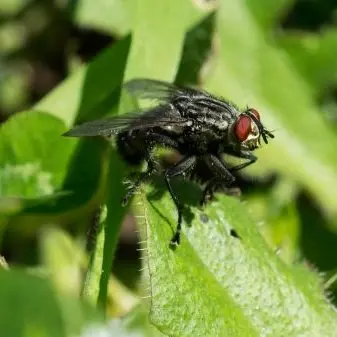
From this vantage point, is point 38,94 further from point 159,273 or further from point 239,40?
point 159,273

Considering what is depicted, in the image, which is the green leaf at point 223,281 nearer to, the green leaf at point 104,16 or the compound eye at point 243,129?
the compound eye at point 243,129

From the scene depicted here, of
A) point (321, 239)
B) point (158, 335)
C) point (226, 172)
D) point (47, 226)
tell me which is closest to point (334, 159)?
point (321, 239)

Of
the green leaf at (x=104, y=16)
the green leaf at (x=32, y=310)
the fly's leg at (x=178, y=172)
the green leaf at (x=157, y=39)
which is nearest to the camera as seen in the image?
the green leaf at (x=32, y=310)

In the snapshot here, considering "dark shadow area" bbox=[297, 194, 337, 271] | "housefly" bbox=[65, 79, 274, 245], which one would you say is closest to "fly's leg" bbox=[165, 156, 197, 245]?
"housefly" bbox=[65, 79, 274, 245]

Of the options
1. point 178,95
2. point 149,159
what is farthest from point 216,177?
point 178,95

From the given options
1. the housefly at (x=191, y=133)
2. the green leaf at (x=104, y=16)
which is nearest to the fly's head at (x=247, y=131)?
the housefly at (x=191, y=133)

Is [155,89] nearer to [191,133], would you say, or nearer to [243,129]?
[191,133]
